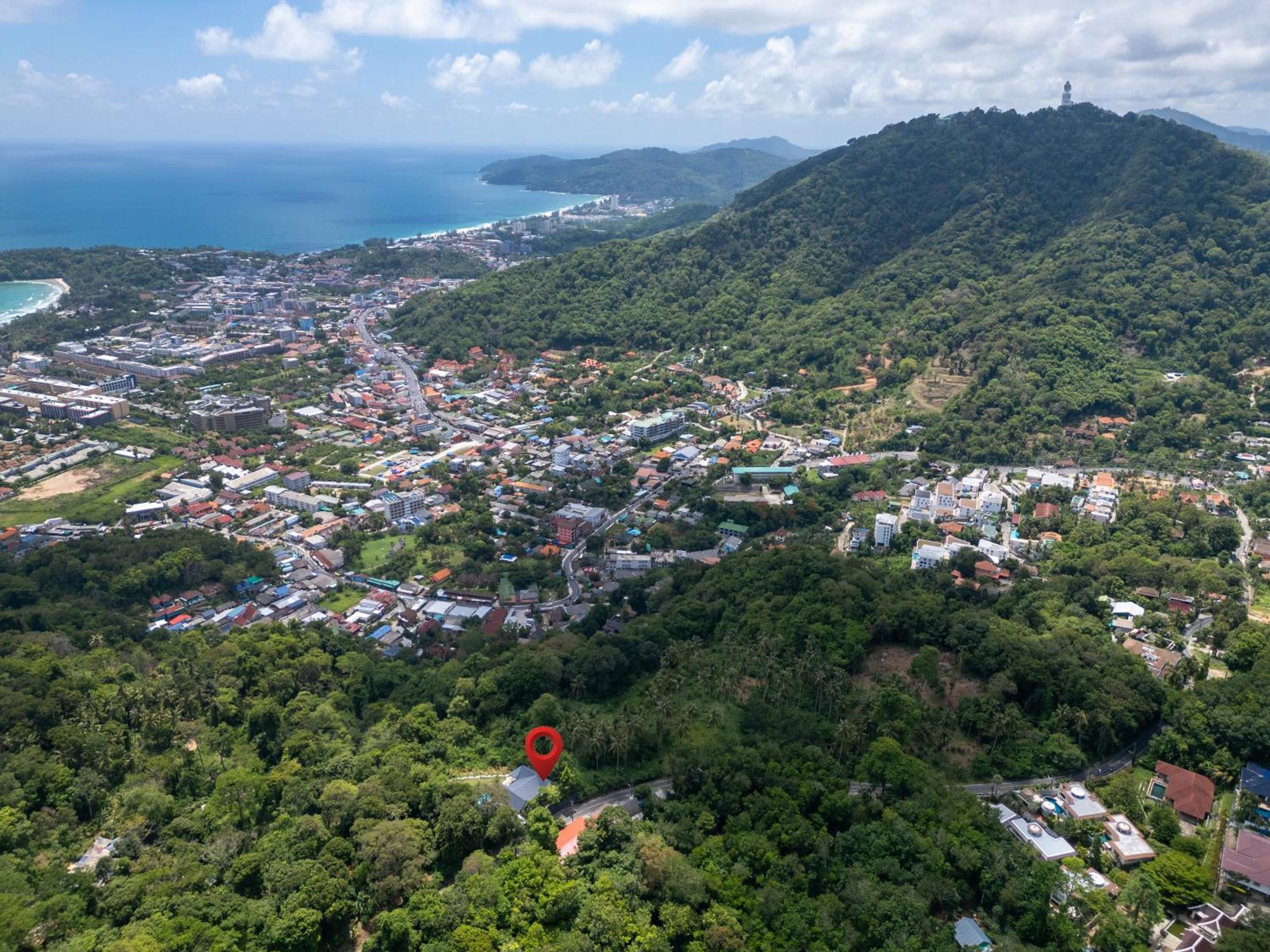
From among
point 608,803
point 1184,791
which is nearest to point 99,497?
point 608,803

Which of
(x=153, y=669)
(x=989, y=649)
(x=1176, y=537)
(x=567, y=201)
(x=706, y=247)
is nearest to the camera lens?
(x=989, y=649)

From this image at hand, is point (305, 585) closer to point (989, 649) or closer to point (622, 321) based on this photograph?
point (989, 649)

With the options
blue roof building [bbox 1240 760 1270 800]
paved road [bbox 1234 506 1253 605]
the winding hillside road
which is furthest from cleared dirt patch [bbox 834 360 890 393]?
blue roof building [bbox 1240 760 1270 800]

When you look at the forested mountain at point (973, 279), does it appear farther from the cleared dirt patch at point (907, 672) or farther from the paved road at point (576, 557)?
the cleared dirt patch at point (907, 672)

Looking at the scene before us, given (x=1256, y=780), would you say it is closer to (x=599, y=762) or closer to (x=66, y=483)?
(x=599, y=762)

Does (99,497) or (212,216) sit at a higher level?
(212,216)

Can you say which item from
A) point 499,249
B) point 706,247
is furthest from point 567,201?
point 706,247
